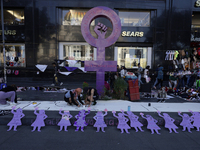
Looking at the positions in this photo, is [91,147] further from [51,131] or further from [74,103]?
[74,103]

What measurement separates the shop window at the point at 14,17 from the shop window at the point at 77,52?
5.56 meters

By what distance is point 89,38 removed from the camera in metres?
8.11

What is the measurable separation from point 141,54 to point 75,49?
288 inches

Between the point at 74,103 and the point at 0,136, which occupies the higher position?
the point at 74,103

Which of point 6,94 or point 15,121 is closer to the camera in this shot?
Result: point 15,121

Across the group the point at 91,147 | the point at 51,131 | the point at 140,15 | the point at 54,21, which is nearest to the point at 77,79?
the point at 54,21

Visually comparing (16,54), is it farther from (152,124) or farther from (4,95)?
(152,124)

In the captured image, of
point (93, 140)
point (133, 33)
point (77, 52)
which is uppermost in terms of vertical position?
point (133, 33)

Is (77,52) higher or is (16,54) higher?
(77,52)

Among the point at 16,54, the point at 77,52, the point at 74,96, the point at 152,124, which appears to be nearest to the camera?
the point at 152,124

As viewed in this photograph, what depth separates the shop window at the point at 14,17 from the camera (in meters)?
16.1

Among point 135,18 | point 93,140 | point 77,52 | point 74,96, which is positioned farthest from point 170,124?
point 135,18

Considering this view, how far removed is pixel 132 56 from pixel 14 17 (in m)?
13.7

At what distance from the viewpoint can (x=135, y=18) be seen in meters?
16.3
